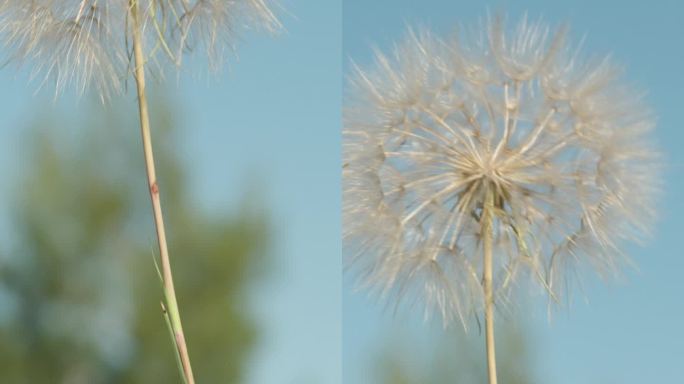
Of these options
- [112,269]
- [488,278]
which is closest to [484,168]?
[488,278]

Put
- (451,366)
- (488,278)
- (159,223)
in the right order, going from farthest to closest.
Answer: (451,366) → (488,278) → (159,223)

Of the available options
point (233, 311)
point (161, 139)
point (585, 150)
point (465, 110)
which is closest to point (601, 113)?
point (585, 150)

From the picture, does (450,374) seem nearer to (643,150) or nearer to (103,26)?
(643,150)

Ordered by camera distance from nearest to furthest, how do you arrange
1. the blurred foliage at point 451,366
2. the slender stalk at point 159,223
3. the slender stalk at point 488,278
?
the slender stalk at point 159,223 → the slender stalk at point 488,278 → the blurred foliage at point 451,366

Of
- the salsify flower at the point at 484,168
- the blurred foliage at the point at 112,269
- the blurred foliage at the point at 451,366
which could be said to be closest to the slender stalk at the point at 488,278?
the salsify flower at the point at 484,168

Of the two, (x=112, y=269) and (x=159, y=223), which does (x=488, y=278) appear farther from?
(x=112, y=269)

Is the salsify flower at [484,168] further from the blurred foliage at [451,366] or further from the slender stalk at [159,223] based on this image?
the blurred foliage at [451,366]
